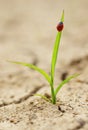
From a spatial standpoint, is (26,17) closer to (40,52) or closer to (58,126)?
(40,52)

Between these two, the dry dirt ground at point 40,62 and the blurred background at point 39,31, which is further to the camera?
the blurred background at point 39,31

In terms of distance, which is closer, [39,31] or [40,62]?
[40,62]

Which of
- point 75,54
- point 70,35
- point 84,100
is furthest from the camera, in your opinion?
point 70,35

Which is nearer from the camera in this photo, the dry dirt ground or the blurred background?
the dry dirt ground

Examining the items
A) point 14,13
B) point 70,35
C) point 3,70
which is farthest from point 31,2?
point 3,70

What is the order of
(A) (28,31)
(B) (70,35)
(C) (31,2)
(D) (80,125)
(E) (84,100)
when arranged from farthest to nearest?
(C) (31,2) < (A) (28,31) < (B) (70,35) < (E) (84,100) < (D) (80,125)
